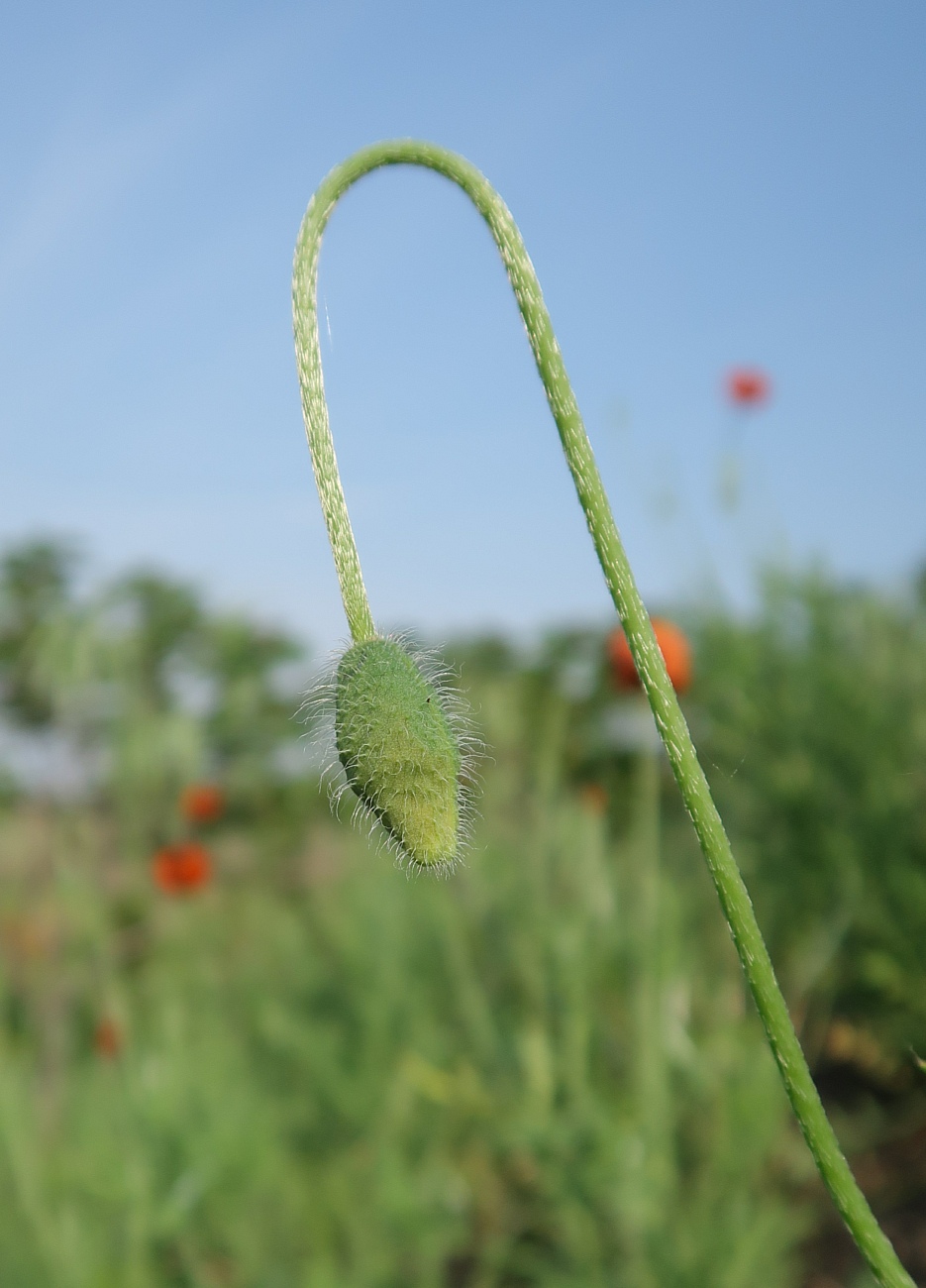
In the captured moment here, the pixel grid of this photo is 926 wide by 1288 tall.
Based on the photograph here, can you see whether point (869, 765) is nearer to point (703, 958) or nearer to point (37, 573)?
point (703, 958)

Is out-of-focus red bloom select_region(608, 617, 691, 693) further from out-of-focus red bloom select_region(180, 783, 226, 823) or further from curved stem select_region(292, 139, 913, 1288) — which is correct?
curved stem select_region(292, 139, 913, 1288)

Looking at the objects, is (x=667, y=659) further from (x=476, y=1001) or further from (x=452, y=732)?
(x=452, y=732)

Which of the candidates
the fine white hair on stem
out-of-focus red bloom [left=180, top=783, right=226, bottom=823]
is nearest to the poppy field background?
out-of-focus red bloom [left=180, top=783, right=226, bottom=823]

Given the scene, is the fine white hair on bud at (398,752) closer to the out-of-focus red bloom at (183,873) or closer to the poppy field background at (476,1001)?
the poppy field background at (476,1001)

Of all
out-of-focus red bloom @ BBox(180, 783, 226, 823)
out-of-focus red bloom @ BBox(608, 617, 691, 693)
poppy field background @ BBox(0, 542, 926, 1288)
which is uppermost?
out-of-focus red bloom @ BBox(180, 783, 226, 823)

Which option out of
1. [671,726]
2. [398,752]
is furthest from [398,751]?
[671,726]

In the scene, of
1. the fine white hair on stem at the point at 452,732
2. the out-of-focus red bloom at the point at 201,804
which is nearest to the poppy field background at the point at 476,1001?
the out-of-focus red bloom at the point at 201,804
